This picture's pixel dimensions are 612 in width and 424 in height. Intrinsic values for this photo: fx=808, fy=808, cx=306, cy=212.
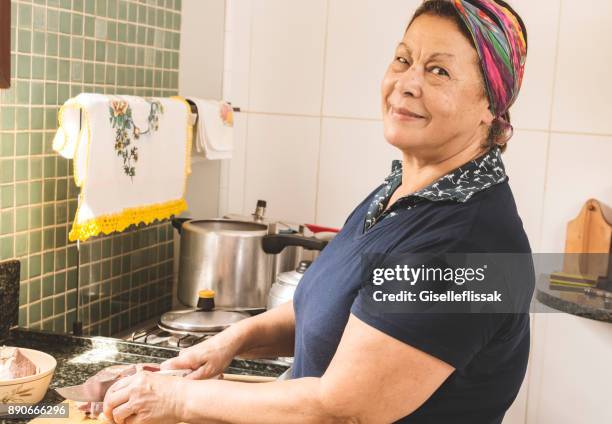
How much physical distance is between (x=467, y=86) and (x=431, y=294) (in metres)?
0.30

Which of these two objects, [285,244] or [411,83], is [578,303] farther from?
[411,83]

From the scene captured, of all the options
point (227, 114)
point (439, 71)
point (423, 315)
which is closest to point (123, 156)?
point (227, 114)

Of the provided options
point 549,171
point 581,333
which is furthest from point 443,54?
point 581,333

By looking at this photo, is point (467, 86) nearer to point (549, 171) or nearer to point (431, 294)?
point (431, 294)

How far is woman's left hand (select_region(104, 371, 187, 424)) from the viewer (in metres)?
1.14

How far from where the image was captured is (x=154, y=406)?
3.75ft

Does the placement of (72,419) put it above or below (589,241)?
below

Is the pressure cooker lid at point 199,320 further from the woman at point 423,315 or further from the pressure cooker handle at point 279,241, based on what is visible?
the woman at point 423,315

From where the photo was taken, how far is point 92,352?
5.72ft

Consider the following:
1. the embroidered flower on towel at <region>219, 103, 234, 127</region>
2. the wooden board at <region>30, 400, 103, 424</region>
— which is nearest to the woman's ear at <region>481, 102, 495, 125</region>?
the wooden board at <region>30, 400, 103, 424</region>

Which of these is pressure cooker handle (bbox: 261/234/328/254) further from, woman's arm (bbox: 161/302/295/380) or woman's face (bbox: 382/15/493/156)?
woman's face (bbox: 382/15/493/156)

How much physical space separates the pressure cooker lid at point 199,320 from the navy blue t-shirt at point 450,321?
0.70 meters

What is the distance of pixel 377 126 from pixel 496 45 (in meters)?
1.32

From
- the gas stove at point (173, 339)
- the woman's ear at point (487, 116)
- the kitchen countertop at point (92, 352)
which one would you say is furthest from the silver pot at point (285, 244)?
the woman's ear at point (487, 116)
